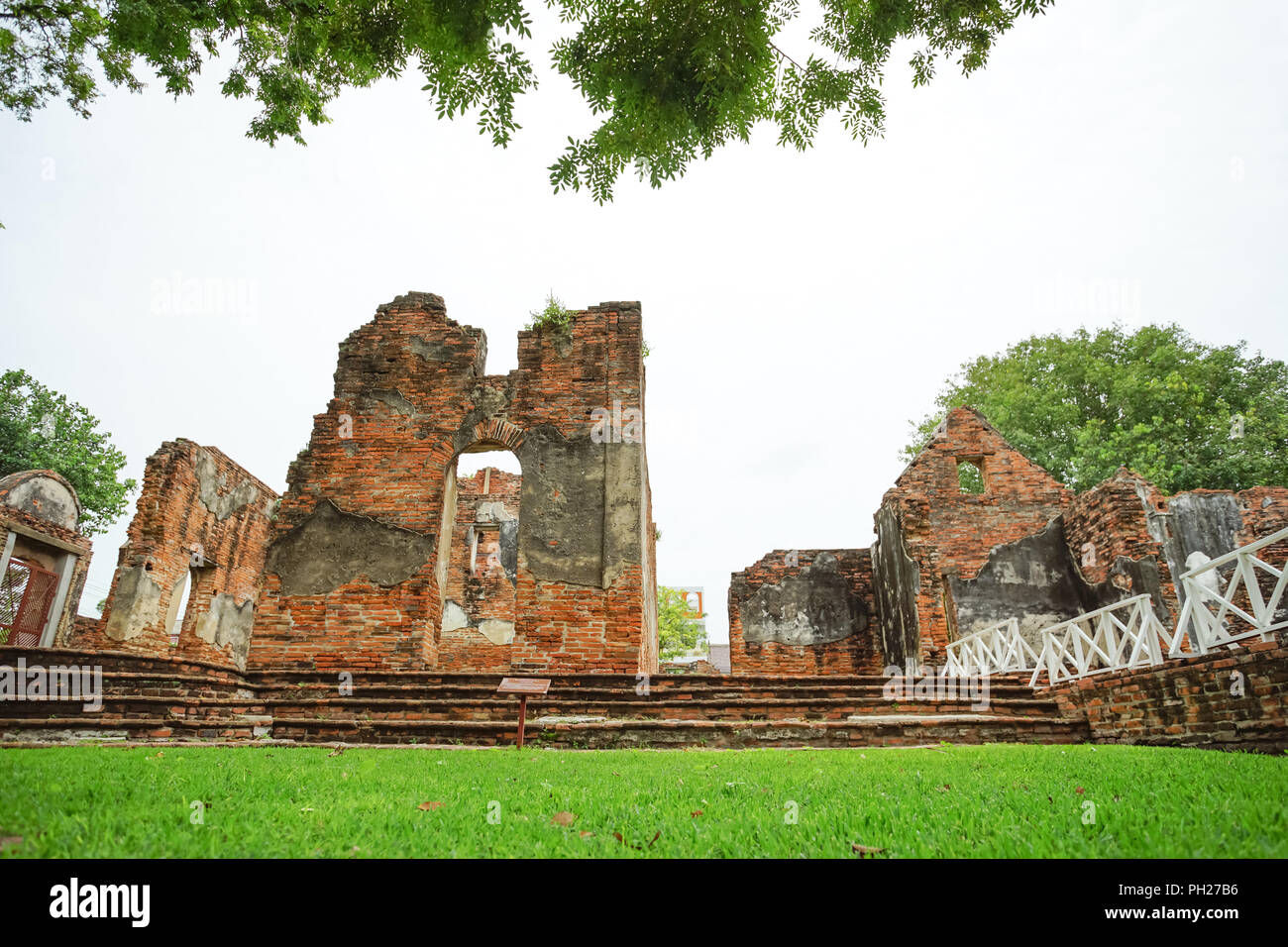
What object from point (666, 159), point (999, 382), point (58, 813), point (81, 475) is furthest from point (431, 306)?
point (999, 382)

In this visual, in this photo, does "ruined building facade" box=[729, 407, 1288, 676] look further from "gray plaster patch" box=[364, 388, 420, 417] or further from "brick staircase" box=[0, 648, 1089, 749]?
"gray plaster patch" box=[364, 388, 420, 417]

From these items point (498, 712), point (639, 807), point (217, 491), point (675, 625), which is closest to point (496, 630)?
point (217, 491)

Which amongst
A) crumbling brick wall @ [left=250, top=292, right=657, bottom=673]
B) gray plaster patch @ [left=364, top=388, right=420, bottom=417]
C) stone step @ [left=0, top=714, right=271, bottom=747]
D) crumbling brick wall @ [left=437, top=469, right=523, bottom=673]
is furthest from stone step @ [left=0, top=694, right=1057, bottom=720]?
crumbling brick wall @ [left=437, top=469, right=523, bottom=673]

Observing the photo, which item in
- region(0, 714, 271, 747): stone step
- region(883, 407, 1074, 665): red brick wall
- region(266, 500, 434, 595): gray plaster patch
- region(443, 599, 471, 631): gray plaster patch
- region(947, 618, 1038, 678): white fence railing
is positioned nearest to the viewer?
region(0, 714, 271, 747): stone step

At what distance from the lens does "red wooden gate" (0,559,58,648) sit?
14.8 m

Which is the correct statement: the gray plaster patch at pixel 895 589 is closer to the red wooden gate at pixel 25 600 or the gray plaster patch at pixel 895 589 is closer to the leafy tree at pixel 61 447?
the red wooden gate at pixel 25 600

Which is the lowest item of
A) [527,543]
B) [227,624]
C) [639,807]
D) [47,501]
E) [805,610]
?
[639,807]

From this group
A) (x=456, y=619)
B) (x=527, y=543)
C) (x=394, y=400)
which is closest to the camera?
(x=527, y=543)

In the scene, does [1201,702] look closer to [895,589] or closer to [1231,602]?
[1231,602]

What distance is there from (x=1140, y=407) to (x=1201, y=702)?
20.9 metres

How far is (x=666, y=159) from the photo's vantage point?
4.39 m

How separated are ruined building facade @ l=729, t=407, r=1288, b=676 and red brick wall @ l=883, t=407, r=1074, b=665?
27mm

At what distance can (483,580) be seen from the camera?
17734 mm
